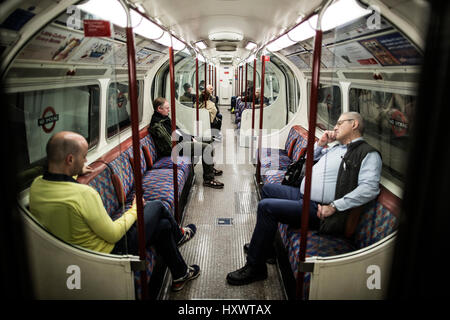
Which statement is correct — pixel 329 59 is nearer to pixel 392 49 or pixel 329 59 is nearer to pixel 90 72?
pixel 392 49

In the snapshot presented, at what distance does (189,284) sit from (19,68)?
2.21 meters

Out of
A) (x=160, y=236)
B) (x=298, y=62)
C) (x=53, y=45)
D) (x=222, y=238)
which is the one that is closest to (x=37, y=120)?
(x=53, y=45)

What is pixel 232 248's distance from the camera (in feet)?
11.0

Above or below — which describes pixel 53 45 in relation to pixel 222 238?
above

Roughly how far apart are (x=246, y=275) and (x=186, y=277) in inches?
21.5

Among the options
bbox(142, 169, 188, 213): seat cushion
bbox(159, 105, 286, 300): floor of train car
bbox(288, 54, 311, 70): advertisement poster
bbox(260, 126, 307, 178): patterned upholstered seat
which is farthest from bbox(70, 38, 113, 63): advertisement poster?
bbox(288, 54, 311, 70): advertisement poster

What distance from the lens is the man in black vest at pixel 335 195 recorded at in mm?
2252

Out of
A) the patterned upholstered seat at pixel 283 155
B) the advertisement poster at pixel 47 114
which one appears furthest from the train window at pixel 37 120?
the patterned upholstered seat at pixel 283 155

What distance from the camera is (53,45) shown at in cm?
237

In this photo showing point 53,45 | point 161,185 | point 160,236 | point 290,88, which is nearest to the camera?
point 53,45
